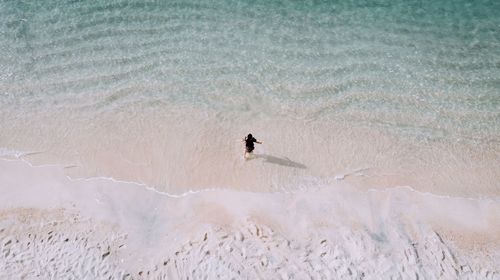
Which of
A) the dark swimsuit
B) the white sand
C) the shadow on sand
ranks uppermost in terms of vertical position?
the dark swimsuit

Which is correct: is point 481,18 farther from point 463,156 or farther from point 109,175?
point 109,175

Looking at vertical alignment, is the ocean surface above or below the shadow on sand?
above

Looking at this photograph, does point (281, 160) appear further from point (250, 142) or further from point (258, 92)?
point (258, 92)

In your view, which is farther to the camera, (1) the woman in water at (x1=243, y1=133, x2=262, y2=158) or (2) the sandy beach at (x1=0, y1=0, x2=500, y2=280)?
(1) the woman in water at (x1=243, y1=133, x2=262, y2=158)

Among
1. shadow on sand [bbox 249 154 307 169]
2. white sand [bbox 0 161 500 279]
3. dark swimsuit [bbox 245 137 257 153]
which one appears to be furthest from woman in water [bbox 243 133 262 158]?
white sand [bbox 0 161 500 279]

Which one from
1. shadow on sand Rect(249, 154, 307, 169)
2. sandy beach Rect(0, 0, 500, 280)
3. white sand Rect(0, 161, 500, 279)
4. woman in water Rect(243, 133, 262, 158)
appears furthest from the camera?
shadow on sand Rect(249, 154, 307, 169)

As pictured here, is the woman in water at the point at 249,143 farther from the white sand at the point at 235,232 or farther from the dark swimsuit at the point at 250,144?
the white sand at the point at 235,232

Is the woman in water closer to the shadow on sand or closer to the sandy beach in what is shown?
the sandy beach

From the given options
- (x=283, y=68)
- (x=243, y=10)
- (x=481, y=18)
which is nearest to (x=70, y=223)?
(x=283, y=68)

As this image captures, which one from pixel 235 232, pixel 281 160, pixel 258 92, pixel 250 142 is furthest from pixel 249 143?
pixel 258 92
